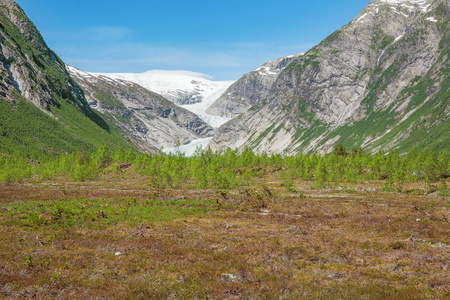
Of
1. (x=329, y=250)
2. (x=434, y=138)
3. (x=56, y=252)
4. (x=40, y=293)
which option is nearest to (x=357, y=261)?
(x=329, y=250)

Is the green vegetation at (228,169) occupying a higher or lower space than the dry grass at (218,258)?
lower

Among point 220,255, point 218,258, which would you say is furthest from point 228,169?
point 218,258

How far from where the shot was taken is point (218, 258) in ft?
56.7

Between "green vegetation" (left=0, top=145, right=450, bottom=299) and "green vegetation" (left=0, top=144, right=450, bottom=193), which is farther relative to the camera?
"green vegetation" (left=0, top=144, right=450, bottom=193)

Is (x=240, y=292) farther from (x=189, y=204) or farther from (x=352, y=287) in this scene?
(x=189, y=204)

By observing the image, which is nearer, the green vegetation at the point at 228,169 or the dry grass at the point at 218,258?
the dry grass at the point at 218,258

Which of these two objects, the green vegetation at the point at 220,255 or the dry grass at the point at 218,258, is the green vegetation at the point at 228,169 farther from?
the dry grass at the point at 218,258

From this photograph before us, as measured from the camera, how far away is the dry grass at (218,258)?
12898 mm

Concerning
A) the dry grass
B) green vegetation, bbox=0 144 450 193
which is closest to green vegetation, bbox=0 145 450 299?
the dry grass

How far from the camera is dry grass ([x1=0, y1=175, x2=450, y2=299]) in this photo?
1290cm

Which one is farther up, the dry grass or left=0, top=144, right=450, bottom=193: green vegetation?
the dry grass

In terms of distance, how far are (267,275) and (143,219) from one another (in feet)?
59.5

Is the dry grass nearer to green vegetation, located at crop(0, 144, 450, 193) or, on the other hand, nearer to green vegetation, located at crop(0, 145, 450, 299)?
green vegetation, located at crop(0, 145, 450, 299)

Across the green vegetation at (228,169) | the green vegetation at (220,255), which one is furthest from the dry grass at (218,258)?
the green vegetation at (228,169)
